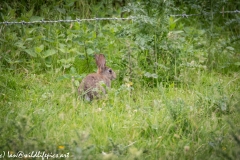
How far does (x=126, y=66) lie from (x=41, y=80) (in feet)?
4.50

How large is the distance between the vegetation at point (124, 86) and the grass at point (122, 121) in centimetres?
1

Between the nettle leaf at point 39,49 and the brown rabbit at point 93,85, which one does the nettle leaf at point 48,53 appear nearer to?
the nettle leaf at point 39,49

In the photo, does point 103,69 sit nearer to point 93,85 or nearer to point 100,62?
point 100,62

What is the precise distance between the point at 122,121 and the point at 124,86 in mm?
861

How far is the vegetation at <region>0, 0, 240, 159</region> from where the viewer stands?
160 inches

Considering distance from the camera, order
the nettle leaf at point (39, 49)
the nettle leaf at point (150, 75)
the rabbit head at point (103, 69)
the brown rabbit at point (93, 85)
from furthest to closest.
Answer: the nettle leaf at point (39, 49) < the rabbit head at point (103, 69) < the nettle leaf at point (150, 75) < the brown rabbit at point (93, 85)

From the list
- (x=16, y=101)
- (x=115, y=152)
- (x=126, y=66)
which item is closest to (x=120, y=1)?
(x=126, y=66)

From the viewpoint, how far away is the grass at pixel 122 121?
3871 mm

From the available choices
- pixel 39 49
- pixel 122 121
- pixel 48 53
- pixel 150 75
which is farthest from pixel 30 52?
pixel 122 121

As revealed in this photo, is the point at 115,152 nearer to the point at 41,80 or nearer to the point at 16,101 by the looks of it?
the point at 16,101

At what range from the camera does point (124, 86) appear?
557 centimetres

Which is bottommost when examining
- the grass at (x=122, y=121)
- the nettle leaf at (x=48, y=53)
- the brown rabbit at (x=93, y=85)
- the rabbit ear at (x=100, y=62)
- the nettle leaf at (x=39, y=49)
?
the grass at (x=122, y=121)

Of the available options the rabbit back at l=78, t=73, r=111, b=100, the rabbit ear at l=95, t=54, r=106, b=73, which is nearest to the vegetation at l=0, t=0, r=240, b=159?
the rabbit back at l=78, t=73, r=111, b=100

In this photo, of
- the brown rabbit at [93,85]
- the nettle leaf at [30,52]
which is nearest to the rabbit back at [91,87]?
the brown rabbit at [93,85]
